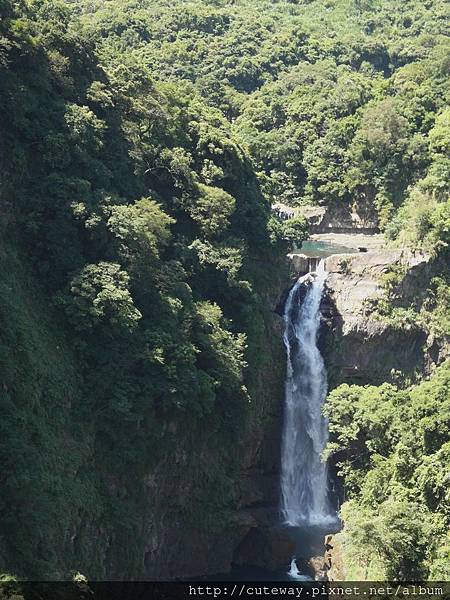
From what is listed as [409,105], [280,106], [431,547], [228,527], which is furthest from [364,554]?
[280,106]

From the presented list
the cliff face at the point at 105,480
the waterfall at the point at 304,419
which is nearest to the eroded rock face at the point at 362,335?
the waterfall at the point at 304,419

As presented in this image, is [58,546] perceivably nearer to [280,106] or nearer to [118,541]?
[118,541]

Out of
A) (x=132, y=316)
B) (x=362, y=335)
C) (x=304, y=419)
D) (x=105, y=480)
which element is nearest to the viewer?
(x=105, y=480)

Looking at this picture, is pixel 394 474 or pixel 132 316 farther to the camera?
pixel 394 474

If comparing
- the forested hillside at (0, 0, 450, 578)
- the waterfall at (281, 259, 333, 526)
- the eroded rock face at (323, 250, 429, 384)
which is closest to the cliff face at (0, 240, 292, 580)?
the forested hillside at (0, 0, 450, 578)

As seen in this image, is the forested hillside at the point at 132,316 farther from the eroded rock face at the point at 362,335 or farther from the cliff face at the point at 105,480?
the eroded rock face at the point at 362,335

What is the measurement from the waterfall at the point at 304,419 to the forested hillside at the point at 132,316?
5.22ft

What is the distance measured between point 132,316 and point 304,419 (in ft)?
40.5

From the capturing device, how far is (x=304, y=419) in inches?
1539

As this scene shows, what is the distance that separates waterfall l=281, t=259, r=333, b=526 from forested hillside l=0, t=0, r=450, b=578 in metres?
1.59

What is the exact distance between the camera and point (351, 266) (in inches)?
1636

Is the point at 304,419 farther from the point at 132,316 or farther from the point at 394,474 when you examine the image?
the point at 132,316

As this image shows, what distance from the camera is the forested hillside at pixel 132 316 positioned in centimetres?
2686

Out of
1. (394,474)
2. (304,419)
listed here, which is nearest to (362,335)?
(304,419)
